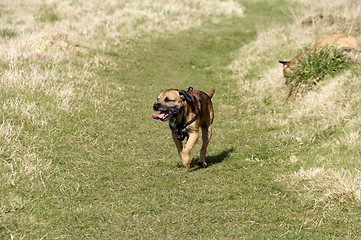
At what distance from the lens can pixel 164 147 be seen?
8891 mm

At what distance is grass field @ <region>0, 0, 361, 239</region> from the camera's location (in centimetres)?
554

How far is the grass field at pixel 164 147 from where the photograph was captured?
554 cm

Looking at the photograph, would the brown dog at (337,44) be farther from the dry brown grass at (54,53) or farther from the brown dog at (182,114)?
the brown dog at (182,114)

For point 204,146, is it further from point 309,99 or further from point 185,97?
point 309,99

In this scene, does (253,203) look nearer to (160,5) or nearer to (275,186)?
(275,186)

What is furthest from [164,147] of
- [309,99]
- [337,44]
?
[337,44]

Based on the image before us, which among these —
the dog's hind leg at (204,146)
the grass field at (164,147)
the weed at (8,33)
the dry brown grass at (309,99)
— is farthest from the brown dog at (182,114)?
the weed at (8,33)

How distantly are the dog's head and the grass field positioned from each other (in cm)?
108

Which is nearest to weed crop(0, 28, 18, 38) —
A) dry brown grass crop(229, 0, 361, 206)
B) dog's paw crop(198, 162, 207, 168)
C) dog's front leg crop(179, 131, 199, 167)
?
dry brown grass crop(229, 0, 361, 206)

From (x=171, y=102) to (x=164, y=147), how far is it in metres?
2.17

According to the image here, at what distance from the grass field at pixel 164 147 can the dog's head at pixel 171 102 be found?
1.08 m

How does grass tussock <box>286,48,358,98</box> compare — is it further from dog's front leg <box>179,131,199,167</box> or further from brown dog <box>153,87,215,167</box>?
dog's front leg <box>179,131,199,167</box>

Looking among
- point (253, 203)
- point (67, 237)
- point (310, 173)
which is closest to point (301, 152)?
point (310, 173)

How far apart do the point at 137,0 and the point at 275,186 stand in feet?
83.7
